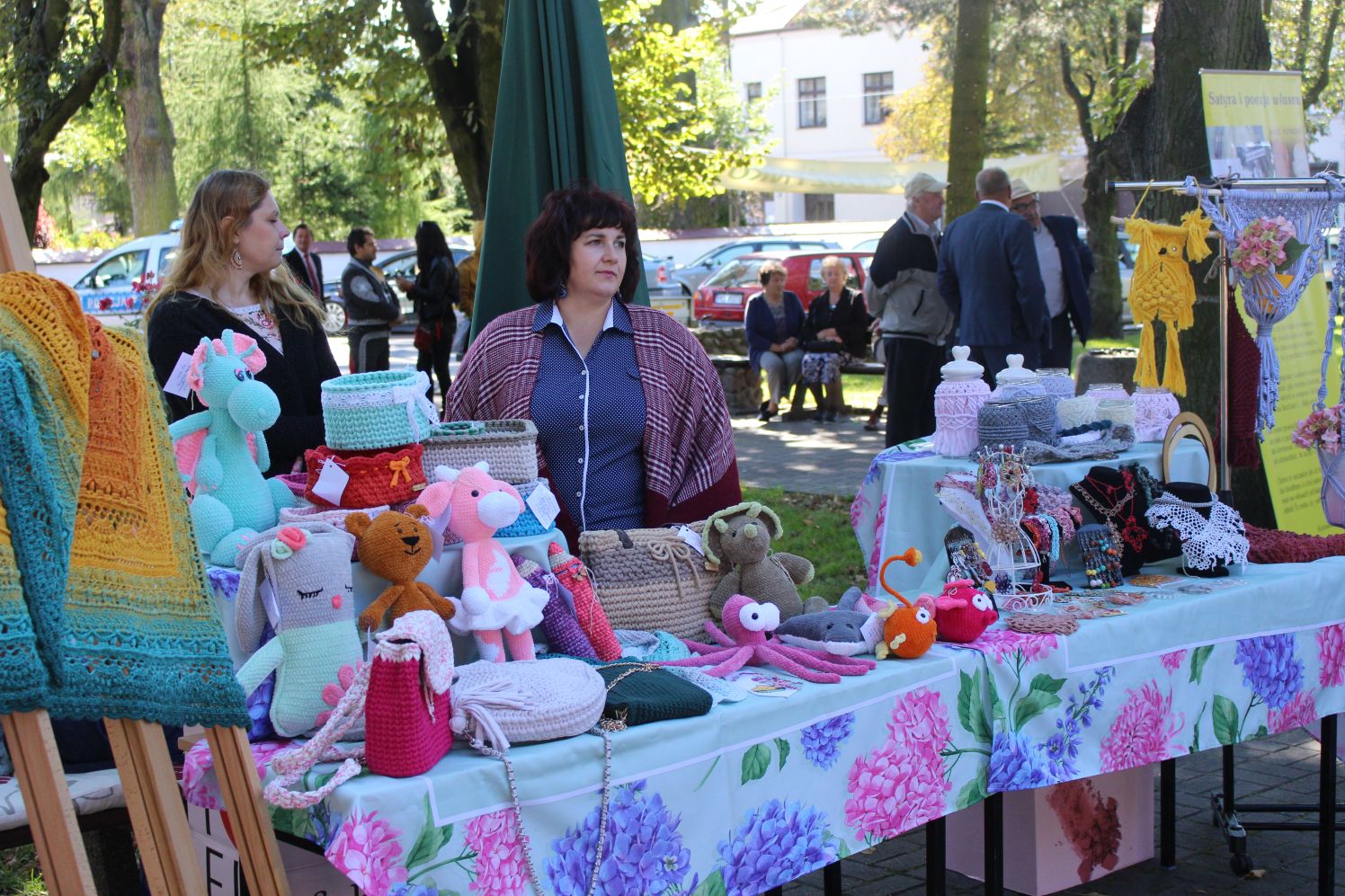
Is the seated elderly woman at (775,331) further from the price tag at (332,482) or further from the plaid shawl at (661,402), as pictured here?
the price tag at (332,482)

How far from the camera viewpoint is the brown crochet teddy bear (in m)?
2.23

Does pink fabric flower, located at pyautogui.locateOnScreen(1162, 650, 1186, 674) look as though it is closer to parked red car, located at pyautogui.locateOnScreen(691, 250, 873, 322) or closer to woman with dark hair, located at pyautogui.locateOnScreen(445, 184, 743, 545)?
woman with dark hair, located at pyautogui.locateOnScreen(445, 184, 743, 545)

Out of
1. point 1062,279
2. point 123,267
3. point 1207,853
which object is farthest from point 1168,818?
point 123,267

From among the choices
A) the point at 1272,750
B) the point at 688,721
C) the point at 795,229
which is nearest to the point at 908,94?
the point at 795,229

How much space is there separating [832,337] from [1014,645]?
8336mm

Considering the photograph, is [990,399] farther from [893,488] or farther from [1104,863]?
[1104,863]

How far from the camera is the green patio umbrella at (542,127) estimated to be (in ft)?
11.8

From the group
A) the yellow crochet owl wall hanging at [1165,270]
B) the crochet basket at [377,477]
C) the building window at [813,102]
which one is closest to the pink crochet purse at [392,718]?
the crochet basket at [377,477]

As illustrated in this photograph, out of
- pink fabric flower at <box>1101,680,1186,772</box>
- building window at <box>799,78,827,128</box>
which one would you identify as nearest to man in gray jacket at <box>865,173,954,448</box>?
pink fabric flower at <box>1101,680,1186,772</box>

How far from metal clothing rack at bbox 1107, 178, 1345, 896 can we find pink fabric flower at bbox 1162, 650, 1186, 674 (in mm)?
604

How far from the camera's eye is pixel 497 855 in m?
1.97

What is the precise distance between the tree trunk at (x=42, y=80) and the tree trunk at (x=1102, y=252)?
11.5 metres

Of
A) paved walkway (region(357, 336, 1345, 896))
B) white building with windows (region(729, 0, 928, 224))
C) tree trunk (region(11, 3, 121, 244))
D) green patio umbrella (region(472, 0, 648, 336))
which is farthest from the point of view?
white building with windows (region(729, 0, 928, 224))

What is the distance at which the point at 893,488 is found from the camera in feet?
13.0
